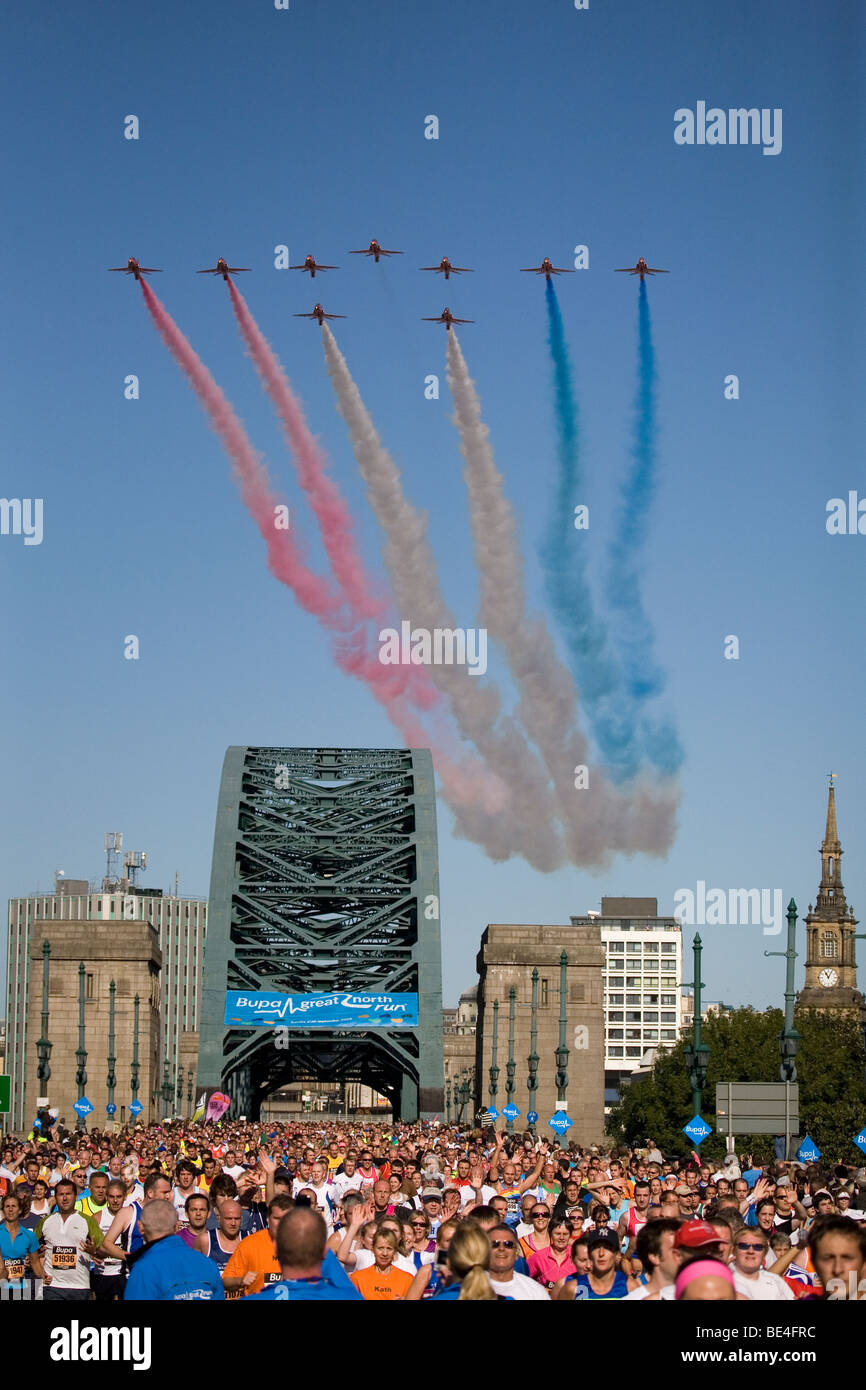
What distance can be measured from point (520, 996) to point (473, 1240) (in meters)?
83.6

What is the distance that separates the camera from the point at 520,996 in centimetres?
9300

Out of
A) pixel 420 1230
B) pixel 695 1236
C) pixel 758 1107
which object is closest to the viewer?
pixel 695 1236

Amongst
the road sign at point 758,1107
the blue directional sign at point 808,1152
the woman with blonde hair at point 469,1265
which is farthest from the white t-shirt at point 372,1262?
the blue directional sign at point 808,1152

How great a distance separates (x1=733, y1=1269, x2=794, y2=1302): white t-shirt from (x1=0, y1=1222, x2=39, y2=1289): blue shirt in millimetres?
7137

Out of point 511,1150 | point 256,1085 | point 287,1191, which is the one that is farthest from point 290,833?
point 287,1191

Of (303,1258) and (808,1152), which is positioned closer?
(303,1258)

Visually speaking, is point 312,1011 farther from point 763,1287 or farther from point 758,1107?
point 763,1287

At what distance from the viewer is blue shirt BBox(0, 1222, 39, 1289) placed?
17375 millimetres

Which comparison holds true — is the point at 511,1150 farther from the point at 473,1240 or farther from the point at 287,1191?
the point at 473,1240

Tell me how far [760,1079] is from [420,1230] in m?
93.0

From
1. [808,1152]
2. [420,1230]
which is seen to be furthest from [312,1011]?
[420,1230]

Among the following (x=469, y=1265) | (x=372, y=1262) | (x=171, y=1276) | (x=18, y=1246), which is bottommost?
(x=18, y=1246)

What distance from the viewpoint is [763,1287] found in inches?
502

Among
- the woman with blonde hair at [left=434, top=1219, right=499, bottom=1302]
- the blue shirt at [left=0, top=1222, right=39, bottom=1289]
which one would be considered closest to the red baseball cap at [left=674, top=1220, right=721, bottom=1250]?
the woman with blonde hair at [left=434, top=1219, right=499, bottom=1302]
